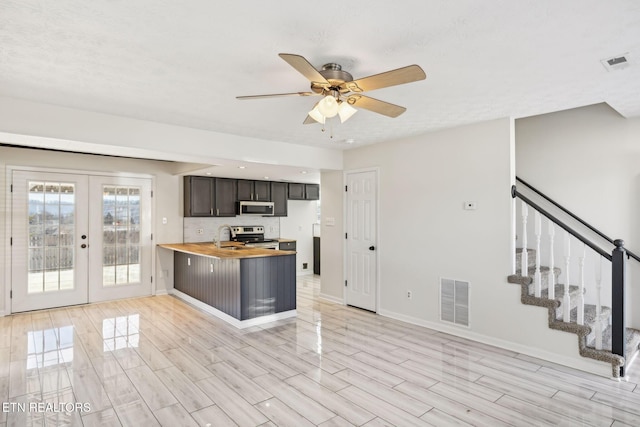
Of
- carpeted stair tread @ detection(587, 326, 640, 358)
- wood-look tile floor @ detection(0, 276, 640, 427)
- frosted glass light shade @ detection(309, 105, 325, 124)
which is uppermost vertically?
frosted glass light shade @ detection(309, 105, 325, 124)

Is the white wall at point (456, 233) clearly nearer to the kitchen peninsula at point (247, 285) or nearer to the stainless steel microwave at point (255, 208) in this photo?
the kitchen peninsula at point (247, 285)

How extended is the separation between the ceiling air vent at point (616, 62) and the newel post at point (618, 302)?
1.45 metres

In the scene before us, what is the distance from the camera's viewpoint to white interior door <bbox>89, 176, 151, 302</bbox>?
5.76 meters

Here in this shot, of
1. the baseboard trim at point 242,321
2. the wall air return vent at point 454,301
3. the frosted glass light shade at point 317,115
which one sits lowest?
the baseboard trim at point 242,321

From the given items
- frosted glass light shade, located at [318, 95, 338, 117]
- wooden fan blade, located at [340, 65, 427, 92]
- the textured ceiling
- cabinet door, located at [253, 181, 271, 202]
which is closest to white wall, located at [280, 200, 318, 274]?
cabinet door, located at [253, 181, 271, 202]

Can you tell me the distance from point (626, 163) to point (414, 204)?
7.32 feet

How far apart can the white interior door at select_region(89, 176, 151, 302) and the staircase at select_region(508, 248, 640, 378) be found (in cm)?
567

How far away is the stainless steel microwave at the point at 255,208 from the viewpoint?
7.08 m

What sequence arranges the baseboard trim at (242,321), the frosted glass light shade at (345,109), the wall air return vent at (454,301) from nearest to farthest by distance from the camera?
the frosted glass light shade at (345,109) → the wall air return vent at (454,301) → the baseboard trim at (242,321)

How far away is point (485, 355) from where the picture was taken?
359 centimetres

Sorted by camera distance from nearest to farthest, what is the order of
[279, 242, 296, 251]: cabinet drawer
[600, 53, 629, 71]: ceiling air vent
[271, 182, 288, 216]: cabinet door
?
[600, 53, 629, 71]: ceiling air vent, [279, 242, 296, 251]: cabinet drawer, [271, 182, 288, 216]: cabinet door

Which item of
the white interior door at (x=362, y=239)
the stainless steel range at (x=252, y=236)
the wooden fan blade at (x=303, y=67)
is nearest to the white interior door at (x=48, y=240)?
the stainless steel range at (x=252, y=236)

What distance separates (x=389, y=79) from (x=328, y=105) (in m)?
0.42

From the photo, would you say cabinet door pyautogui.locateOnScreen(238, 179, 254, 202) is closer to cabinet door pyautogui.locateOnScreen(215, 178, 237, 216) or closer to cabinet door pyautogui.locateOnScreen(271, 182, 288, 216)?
cabinet door pyautogui.locateOnScreen(215, 178, 237, 216)
